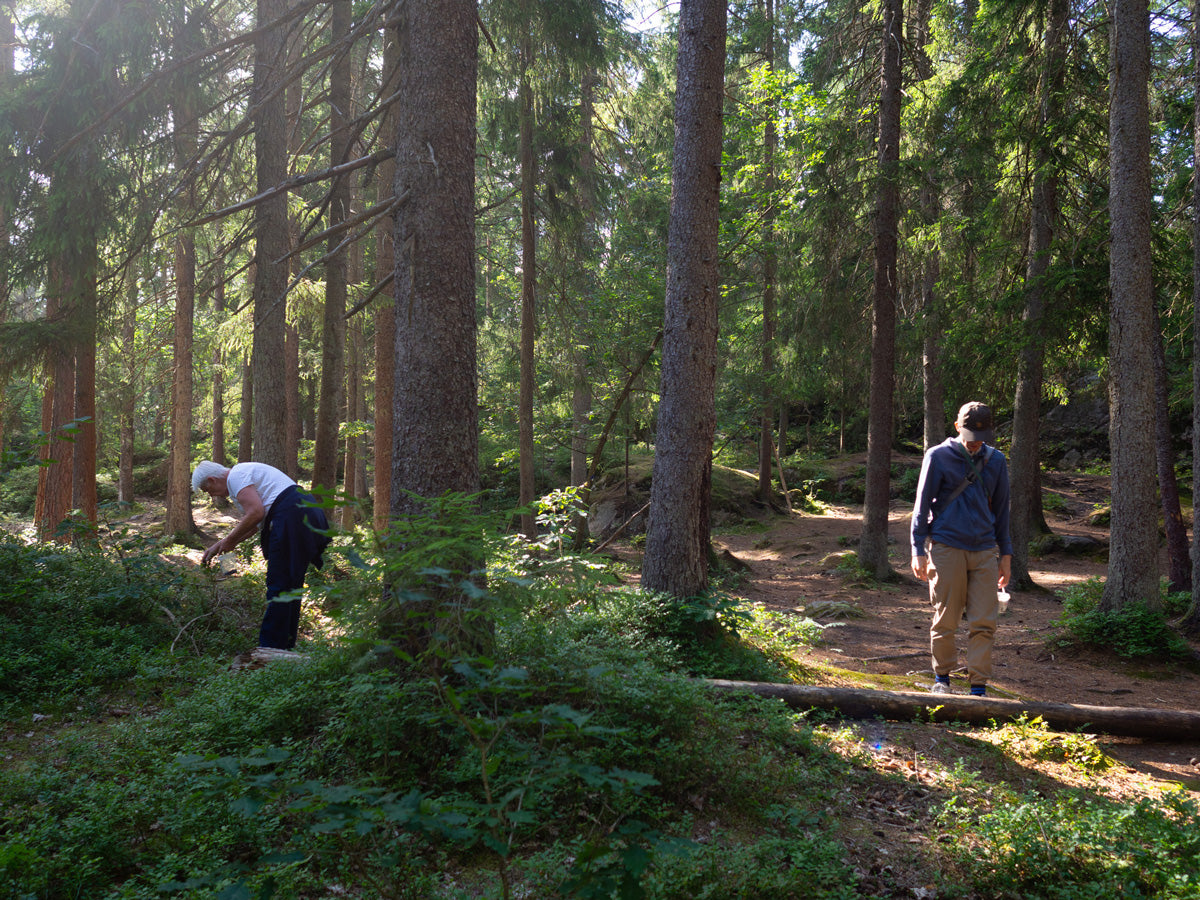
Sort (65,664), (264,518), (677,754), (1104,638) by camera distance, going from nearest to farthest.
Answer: (677,754)
(65,664)
(264,518)
(1104,638)

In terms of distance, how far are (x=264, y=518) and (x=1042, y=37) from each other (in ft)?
40.1

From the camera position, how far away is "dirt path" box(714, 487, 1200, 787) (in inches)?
231

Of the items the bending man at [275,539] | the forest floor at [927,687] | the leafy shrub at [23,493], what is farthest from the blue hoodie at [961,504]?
the leafy shrub at [23,493]

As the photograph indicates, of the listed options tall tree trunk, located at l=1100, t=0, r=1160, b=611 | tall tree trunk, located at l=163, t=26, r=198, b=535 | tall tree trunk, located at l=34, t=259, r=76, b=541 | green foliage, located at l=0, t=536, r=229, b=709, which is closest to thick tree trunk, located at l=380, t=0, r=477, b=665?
green foliage, located at l=0, t=536, r=229, b=709

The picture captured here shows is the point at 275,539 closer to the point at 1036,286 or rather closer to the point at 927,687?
the point at 927,687

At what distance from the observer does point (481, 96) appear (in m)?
11.2

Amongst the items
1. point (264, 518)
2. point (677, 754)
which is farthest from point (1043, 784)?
point (264, 518)

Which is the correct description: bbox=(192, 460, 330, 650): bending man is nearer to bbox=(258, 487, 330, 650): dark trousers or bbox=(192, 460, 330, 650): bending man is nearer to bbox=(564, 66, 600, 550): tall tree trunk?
bbox=(258, 487, 330, 650): dark trousers

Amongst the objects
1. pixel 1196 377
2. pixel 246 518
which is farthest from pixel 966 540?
pixel 246 518

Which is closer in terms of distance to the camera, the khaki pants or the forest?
the forest

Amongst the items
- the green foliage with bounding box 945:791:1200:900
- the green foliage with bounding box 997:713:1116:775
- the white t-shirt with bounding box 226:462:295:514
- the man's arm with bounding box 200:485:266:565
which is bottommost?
the green foliage with bounding box 997:713:1116:775

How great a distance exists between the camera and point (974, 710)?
194 inches

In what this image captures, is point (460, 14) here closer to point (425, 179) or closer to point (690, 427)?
point (425, 179)

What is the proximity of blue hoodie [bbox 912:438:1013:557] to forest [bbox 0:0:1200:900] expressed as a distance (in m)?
1.33
